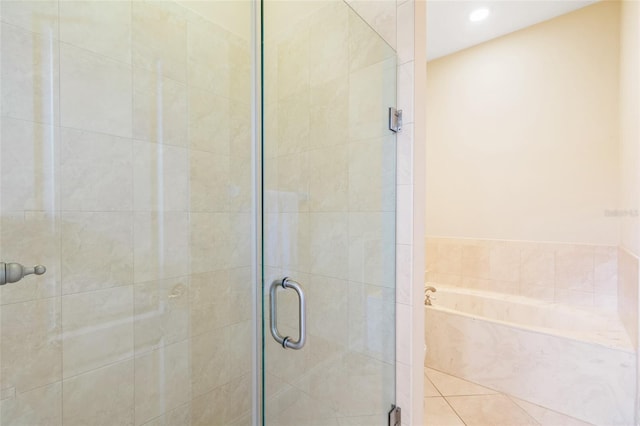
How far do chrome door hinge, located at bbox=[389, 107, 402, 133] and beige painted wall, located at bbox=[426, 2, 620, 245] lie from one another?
2.11m

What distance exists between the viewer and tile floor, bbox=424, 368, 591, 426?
1.90 m

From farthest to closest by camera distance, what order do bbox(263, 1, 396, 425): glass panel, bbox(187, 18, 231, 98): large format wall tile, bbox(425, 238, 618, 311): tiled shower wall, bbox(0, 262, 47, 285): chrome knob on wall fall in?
bbox(425, 238, 618, 311): tiled shower wall
bbox(187, 18, 231, 98): large format wall tile
bbox(263, 1, 396, 425): glass panel
bbox(0, 262, 47, 285): chrome knob on wall

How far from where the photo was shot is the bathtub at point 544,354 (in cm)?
184

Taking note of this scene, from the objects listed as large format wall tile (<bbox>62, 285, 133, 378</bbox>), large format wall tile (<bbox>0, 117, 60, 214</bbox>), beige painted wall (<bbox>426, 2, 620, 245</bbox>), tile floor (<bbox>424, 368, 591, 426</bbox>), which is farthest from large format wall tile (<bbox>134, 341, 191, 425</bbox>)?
beige painted wall (<bbox>426, 2, 620, 245</bbox>)

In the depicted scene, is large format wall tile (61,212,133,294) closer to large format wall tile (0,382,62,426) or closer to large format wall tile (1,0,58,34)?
large format wall tile (0,382,62,426)

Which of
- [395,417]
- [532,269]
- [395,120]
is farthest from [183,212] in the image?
[532,269]

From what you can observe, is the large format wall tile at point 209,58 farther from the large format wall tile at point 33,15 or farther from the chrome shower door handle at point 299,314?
the chrome shower door handle at point 299,314

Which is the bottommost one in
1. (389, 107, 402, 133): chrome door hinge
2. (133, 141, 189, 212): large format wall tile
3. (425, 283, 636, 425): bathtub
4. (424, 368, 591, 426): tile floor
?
(424, 368, 591, 426): tile floor

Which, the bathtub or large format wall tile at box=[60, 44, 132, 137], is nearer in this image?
large format wall tile at box=[60, 44, 132, 137]

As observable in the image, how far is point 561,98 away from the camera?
263 centimetres

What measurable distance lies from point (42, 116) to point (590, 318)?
3330 millimetres

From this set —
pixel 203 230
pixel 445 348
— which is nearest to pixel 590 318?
pixel 445 348

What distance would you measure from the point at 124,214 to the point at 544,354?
2.57m

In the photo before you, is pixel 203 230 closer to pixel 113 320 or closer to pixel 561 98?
pixel 113 320
